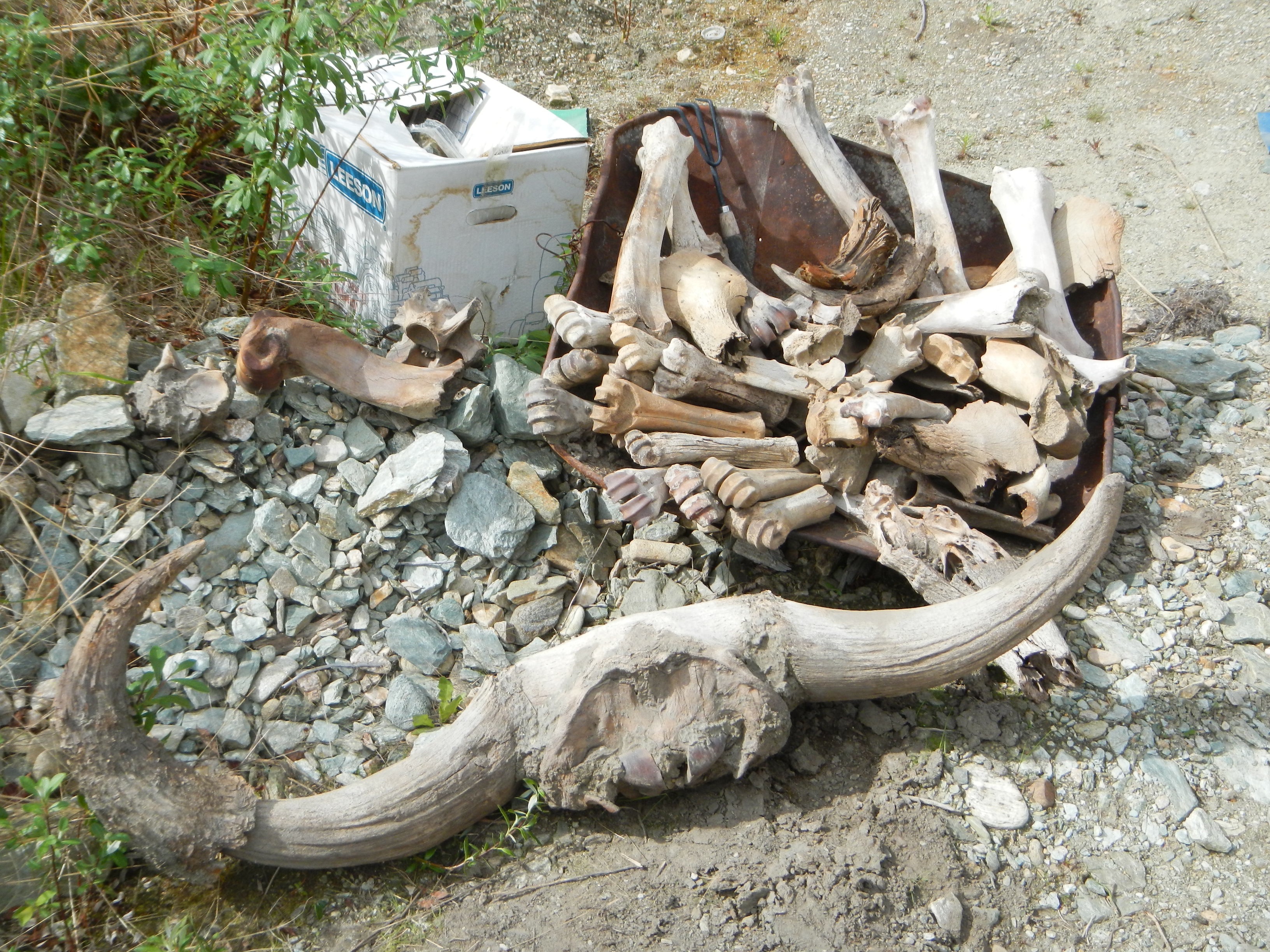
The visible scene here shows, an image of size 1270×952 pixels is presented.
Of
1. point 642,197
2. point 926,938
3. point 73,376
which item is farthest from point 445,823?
point 642,197

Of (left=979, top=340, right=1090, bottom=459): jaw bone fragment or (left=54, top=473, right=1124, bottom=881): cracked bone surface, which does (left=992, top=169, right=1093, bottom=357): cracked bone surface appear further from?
(left=54, top=473, right=1124, bottom=881): cracked bone surface

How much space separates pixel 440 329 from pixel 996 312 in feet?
5.65

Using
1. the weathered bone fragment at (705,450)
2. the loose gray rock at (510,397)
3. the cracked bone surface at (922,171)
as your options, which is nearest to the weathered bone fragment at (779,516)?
the weathered bone fragment at (705,450)

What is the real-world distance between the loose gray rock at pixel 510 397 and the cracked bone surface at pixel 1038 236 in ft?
5.41

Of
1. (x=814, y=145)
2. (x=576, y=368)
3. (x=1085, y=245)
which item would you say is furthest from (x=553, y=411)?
(x=1085, y=245)

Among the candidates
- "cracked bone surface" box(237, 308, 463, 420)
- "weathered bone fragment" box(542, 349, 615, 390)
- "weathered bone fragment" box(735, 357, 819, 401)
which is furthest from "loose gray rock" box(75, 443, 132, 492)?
"weathered bone fragment" box(735, 357, 819, 401)

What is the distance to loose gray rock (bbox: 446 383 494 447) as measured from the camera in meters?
2.81

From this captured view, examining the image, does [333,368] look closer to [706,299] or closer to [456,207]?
[456,207]

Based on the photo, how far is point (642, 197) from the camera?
309cm

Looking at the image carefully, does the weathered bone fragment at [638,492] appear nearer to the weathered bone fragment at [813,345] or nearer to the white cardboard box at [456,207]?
the weathered bone fragment at [813,345]

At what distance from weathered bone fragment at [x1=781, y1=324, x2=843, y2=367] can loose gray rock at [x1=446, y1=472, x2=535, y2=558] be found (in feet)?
3.06

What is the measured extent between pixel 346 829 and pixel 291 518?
94cm

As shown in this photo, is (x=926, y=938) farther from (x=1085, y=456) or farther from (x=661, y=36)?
(x=661, y=36)

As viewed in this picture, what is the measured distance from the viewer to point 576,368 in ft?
8.88
